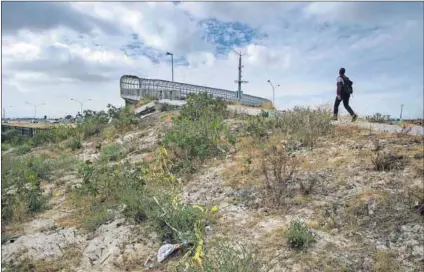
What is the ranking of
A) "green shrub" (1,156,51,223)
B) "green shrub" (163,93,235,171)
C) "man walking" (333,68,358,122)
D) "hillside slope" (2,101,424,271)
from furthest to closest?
"man walking" (333,68,358,122) < "green shrub" (163,93,235,171) < "green shrub" (1,156,51,223) < "hillside slope" (2,101,424,271)

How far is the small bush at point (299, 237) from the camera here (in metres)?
4.29

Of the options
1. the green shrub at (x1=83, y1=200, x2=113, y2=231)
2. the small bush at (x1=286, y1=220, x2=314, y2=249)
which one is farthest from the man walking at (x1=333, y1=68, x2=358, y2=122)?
the green shrub at (x1=83, y1=200, x2=113, y2=231)

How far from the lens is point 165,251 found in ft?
14.6

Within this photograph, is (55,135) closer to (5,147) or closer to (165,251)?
(5,147)

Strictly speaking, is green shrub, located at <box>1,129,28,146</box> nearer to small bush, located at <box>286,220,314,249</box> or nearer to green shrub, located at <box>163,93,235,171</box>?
green shrub, located at <box>163,93,235,171</box>

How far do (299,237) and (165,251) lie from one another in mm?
Result: 1509

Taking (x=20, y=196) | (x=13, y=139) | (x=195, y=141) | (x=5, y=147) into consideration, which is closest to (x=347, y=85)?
(x=195, y=141)

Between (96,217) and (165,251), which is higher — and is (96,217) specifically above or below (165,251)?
above

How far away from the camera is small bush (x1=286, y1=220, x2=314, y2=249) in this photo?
4.29 meters

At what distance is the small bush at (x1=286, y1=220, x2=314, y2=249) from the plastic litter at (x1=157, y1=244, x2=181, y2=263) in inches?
49.9

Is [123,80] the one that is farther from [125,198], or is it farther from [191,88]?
[125,198]

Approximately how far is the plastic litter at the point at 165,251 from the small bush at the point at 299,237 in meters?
Answer: 1.27

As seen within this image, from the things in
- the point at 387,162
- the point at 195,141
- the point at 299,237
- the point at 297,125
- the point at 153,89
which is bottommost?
the point at 299,237

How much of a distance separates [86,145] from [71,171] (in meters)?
3.78
